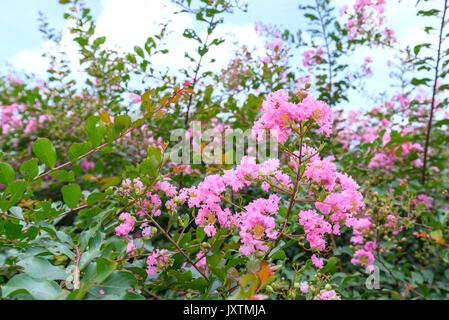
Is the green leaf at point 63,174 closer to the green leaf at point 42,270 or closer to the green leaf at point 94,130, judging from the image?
the green leaf at point 94,130

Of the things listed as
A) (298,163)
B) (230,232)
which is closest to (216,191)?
(230,232)

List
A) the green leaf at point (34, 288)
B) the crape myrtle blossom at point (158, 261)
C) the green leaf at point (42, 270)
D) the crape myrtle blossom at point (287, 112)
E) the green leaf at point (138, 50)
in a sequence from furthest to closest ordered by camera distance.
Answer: the green leaf at point (138, 50) < the crape myrtle blossom at point (158, 261) < the crape myrtle blossom at point (287, 112) < the green leaf at point (42, 270) < the green leaf at point (34, 288)

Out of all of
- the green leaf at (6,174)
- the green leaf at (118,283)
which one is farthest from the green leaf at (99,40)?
the green leaf at (118,283)

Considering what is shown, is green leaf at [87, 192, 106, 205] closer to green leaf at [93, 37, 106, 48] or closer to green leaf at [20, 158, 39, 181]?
green leaf at [20, 158, 39, 181]

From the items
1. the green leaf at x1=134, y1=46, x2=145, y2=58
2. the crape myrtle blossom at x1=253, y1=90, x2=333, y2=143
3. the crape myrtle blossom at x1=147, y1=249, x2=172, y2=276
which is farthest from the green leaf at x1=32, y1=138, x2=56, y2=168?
the green leaf at x1=134, y1=46, x2=145, y2=58

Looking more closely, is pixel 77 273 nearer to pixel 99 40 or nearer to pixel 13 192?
pixel 13 192

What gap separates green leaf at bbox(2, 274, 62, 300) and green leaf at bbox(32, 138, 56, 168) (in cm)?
42

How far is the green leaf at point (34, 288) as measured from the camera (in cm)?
54

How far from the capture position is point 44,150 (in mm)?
890

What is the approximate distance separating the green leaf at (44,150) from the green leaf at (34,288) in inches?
16.4

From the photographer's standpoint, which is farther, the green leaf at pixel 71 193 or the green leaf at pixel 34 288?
the green leaf at pixel 71 193
